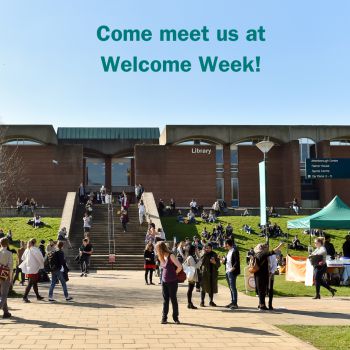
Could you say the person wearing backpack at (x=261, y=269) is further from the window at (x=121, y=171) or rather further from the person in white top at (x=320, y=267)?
the window at (x=121, y=171)

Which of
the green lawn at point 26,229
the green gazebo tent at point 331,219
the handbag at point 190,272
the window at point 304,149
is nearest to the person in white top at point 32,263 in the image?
the handbag at point 190,272

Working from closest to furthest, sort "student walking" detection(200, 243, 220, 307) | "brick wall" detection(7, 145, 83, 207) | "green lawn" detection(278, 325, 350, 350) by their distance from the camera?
"green lawn" detection(278, 325, 350, 350)
"student walking" detection(200, 243, 220, 307)
"brick wall" detection(7, 145, 83, 207)

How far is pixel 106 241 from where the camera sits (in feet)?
89.7

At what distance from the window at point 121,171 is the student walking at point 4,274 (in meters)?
42.7

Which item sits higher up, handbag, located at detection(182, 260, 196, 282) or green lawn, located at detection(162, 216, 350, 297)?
handbag, located at detection(182, 260, 196, 282)

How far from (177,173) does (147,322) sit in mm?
35618

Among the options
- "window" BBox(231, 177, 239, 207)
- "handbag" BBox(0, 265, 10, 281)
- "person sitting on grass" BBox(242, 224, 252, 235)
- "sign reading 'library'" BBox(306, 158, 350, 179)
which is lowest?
"person sitting on grass" BBox(242, 224, 252, 235)

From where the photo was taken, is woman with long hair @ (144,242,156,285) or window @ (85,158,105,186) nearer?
woman with long hair @ (144,242,156,285)

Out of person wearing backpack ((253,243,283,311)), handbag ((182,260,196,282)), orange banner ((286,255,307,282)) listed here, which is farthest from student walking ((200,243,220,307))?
orange banner ((286,255,307,282))

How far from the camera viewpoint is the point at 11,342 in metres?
7.79

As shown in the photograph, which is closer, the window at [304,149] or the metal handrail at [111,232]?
the metal handrail at [111,232]

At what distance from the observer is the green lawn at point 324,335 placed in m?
7.74

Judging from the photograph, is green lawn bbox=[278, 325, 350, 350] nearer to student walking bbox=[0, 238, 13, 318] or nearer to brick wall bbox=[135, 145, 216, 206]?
student walking bbox=[0, 238, 13, 318]

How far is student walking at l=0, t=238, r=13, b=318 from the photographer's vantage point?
1000 cm
